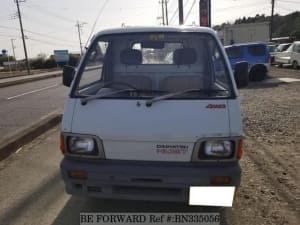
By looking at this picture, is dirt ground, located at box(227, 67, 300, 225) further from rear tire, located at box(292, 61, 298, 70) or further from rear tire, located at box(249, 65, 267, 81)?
rear tire, located at box(292, 61, 298, 70)

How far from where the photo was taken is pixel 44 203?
4016 mm

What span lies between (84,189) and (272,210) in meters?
1.98

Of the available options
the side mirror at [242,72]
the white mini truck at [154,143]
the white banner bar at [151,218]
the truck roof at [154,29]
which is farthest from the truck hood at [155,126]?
the side mirror at [242,72]

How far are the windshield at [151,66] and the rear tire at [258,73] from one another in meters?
13.8

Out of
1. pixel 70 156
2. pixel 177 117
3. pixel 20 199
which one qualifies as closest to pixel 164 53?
pixel 177 117

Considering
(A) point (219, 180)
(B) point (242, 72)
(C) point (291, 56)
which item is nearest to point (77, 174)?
(A) point (219, 180)

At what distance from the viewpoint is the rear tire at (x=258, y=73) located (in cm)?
1712

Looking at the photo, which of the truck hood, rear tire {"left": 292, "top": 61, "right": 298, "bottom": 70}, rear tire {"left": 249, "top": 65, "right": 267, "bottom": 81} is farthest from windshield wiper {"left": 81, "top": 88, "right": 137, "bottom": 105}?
rear tire {"left": 292, "top": 61, "right": 298, "bottom": 70}

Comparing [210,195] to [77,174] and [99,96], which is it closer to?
[77,174]

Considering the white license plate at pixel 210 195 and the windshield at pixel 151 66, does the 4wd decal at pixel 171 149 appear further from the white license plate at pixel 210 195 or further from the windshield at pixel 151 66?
the windshield at pixel 151 66

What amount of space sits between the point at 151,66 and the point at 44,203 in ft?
6.60

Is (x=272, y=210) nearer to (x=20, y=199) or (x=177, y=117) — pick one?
(x=177, y=117)

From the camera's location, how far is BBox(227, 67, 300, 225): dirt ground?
370 centimetres

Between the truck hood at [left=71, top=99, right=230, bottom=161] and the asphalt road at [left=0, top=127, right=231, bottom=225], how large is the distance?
810mm
